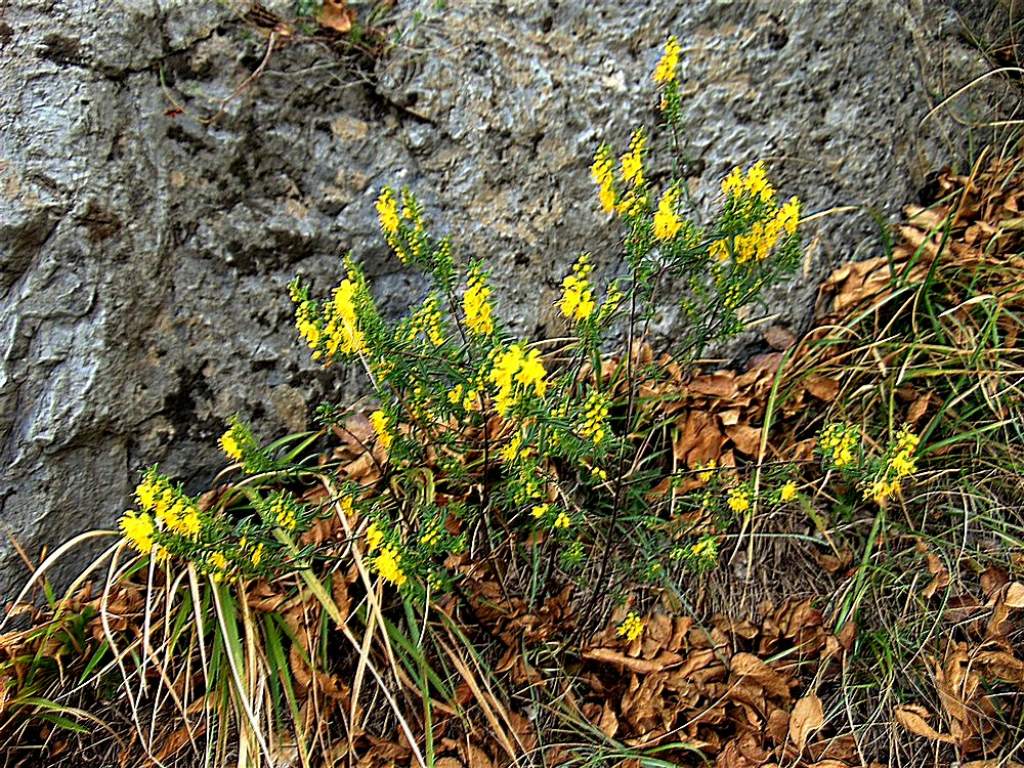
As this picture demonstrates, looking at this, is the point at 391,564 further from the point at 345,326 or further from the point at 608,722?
the point at 608,722

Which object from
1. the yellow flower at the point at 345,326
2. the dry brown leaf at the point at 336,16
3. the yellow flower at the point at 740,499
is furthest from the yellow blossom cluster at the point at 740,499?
the dry brown leaf at the point at 336,16

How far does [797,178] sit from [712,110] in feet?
0.96

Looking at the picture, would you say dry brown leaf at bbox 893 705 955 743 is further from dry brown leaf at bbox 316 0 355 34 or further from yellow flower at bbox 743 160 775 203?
dry brown leaf at bbox 316 0 355 34

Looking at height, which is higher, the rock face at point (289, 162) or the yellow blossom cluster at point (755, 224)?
the rock face at point (289, 162)

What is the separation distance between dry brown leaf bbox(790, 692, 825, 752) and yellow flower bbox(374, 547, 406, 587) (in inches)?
37.0

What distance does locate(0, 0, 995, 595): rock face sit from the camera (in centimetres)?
199

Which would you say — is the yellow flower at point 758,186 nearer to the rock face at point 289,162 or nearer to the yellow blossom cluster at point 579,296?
the yellow blossom cluster at point 579,296

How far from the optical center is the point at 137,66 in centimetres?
206

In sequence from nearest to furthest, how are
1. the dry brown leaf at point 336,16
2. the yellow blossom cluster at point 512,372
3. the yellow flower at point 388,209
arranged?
the yellow blossom cluster at point 512,372, the yellow flower at point 388,209, the dry brown leaf at point 336,16

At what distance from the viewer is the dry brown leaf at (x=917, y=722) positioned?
190 centimetres

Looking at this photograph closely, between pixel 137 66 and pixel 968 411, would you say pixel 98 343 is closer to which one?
pixel 137 66

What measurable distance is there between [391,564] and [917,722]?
1.20 metres

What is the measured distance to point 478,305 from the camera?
1511mm

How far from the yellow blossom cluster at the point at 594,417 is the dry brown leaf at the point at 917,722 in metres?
0.97
